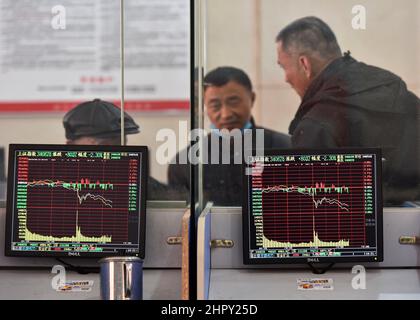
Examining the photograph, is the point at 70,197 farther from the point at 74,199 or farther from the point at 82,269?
the point at 82,269

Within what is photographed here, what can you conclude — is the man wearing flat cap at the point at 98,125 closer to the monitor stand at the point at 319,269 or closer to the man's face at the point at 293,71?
the monitor stand at the point at 319,269

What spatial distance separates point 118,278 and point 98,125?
1.36 m

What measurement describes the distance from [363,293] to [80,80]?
12.6 ft

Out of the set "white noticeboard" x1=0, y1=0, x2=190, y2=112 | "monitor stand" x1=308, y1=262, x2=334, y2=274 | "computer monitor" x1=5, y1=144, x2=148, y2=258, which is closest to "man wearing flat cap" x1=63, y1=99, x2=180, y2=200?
"computer monitor" x1=5, y1=144, x2=148, y2=258

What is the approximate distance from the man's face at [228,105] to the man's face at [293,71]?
0.97ft

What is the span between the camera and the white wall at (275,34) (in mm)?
3750

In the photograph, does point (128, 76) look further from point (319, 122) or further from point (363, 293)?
point (363, 293)

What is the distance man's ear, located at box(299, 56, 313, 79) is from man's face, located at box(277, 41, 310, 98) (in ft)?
0.05

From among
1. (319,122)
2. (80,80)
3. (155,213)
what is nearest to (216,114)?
(319,122)

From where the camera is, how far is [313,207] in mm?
2486

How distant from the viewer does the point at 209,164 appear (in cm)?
358

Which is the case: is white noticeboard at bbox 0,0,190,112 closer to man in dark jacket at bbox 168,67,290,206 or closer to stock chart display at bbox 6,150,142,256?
man in dark jacket at bbox 168,67,290,206
